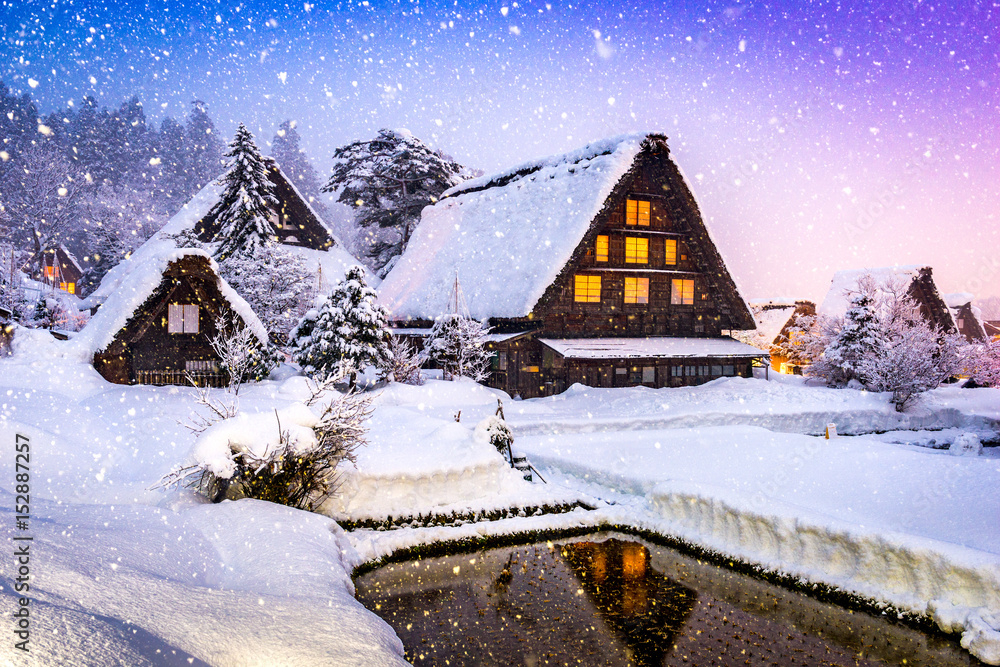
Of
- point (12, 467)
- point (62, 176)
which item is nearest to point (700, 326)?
point (12, 467)

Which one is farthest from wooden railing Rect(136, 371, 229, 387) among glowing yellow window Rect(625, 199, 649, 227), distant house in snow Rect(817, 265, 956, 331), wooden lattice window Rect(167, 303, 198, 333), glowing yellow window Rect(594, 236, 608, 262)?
distant house in snow Rect(817, 265, 956, 331)

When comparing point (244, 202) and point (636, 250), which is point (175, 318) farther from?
point (636, 250)

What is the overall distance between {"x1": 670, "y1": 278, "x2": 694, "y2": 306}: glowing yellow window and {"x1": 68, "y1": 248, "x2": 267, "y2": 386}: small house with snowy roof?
18.1 meters

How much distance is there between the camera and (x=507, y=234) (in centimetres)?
2788

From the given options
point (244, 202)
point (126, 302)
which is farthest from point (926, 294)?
point (126, 302)

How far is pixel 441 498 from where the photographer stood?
10.2 m

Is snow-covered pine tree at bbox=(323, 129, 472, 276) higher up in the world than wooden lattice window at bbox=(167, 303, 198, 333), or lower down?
higher up

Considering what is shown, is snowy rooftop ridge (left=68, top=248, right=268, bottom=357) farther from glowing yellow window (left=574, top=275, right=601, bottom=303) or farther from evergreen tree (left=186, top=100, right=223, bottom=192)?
evergreen tree (left=186, top=100, right=223, bottom=192)

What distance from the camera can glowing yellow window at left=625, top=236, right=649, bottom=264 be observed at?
2592cm

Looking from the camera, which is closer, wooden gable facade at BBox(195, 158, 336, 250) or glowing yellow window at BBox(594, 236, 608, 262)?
glowing yellow window at BBox(594, 236, 608, 262)

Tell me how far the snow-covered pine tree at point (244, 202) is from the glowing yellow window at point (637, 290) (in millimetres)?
17188

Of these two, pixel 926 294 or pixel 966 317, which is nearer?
pixel 926 294

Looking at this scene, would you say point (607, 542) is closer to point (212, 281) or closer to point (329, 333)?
point (329, 333)

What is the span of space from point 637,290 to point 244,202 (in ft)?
62.0
